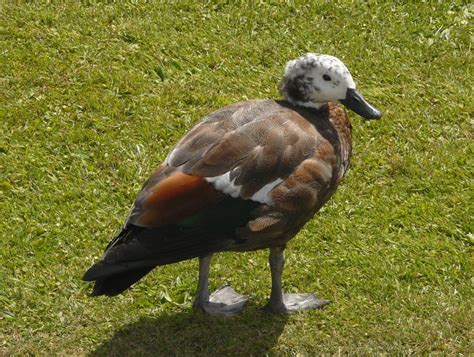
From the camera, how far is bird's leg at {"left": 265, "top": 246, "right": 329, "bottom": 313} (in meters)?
5.70

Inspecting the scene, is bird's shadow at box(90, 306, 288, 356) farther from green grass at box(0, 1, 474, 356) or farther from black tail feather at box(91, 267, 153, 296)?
black tail feather at box(91, 267, 153, 296)

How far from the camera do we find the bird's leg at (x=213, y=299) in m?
5.77

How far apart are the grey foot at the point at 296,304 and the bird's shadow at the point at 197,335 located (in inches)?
1.7

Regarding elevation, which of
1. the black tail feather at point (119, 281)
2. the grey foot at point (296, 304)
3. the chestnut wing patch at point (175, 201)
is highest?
the chestnut wing patch at point (175, 201)

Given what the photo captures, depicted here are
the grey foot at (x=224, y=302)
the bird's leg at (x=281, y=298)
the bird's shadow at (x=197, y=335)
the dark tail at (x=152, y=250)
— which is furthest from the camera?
the grey foot at (x=224, y=302)

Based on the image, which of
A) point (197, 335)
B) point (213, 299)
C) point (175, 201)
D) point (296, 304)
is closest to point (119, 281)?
point (175, 201)

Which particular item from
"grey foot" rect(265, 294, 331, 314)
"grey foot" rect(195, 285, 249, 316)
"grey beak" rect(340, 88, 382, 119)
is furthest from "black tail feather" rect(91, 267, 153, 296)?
"grey beak" rect(340, 88, 382, 119)

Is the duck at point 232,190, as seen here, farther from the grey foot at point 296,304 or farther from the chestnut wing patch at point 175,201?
the grey foot at point 296,304

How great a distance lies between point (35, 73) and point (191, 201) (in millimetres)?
3072

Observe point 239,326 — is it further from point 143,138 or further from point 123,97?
point 123,97

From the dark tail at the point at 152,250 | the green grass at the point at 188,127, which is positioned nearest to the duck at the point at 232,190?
the dark tail at the point at 152,250

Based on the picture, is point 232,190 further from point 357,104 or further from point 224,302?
point 357,104

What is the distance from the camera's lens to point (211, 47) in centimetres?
816

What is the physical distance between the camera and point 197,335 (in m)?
5.69
